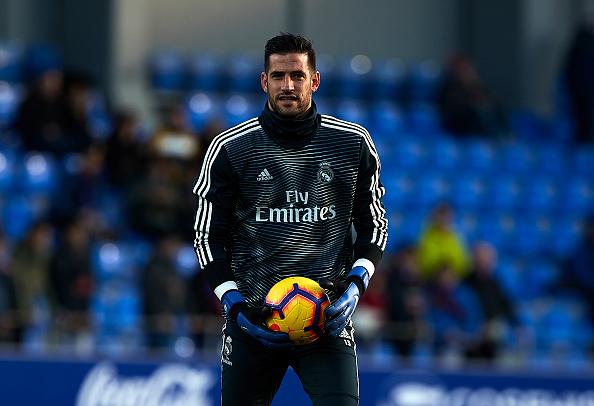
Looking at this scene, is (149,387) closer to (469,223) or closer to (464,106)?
(469,223)

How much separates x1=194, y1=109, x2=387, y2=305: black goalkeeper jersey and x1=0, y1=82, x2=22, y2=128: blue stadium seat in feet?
29.7

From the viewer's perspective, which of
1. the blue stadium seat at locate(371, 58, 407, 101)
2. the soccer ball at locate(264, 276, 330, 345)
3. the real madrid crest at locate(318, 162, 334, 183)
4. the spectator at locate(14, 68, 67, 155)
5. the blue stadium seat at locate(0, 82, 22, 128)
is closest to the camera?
the soccer ball at locate(264, 276, 330, 345)

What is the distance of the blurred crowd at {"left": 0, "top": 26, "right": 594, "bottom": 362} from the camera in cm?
1198

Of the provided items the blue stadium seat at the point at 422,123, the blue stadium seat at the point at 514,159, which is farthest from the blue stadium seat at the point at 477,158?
the blue stadium seat at the point at 422,123

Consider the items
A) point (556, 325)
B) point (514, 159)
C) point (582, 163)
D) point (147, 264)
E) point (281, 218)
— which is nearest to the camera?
point (281, 218)

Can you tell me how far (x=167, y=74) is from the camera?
17.9 metres

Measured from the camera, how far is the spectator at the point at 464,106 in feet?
58.2

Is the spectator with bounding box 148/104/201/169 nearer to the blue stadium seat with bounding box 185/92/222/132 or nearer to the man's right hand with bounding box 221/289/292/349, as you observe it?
the blue stadium seat with bounding box 185/92/222/132

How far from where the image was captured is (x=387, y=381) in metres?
11.0

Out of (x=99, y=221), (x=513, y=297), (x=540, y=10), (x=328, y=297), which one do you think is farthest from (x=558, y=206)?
(x=328, y=297)

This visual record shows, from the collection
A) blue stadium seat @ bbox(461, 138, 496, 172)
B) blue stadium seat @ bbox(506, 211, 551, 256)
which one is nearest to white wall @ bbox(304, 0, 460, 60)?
blue stadium seat @ bbox(461, 138, 496, 172)

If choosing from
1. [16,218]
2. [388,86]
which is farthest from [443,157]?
[16,218]

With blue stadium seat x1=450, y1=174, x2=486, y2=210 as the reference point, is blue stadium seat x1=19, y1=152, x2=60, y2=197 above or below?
above

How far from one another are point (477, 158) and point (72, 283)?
6.92 meters
